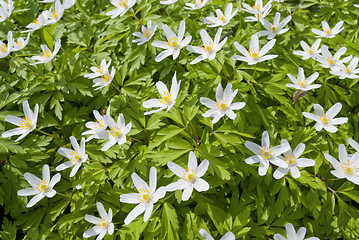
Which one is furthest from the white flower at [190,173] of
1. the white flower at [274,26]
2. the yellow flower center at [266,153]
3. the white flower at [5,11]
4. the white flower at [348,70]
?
the white flower at [5,11]

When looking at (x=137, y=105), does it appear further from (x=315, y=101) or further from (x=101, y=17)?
(x=315, y=101)

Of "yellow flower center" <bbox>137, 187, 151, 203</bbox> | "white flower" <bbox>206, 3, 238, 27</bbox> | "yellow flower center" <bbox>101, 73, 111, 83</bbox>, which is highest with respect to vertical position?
"white flower" <bbox>206, 3, 238, 27</bbox>

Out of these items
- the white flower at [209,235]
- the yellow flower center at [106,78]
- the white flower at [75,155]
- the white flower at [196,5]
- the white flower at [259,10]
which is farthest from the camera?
the white flower at [196,5]

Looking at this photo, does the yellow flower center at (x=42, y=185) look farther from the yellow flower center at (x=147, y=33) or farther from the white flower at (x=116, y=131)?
the yellow flower center at (x=147, y=33)

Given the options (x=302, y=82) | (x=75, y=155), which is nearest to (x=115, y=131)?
(x=75, y=155)

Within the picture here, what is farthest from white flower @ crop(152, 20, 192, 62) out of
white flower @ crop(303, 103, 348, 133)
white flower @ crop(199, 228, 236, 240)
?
white flower @ crop(199, 228, 236, 240)

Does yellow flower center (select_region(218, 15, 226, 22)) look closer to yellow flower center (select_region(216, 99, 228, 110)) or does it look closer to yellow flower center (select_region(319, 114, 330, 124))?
yellow flower center (select_region(216, 99, 228, 110))

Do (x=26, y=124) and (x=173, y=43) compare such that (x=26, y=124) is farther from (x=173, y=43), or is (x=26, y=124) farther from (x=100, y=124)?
(x=173, y=43)

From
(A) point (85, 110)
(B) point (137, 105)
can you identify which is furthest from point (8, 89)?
(B) point (137, 105)
